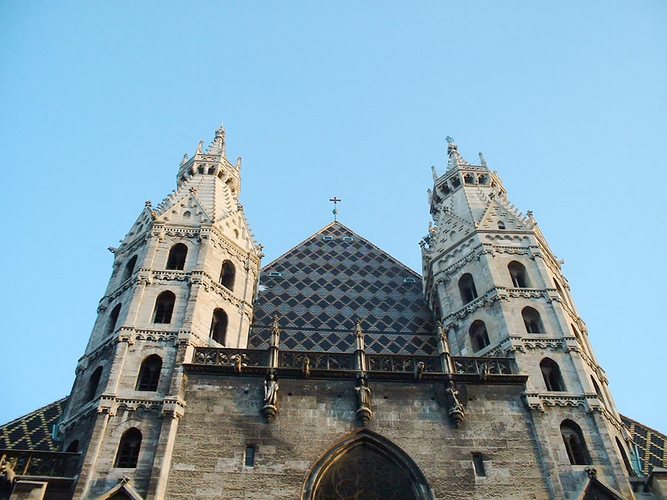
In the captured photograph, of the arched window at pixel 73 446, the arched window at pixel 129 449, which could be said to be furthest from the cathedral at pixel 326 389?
the arched window at pixel 73 446

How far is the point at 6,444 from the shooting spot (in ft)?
55.8

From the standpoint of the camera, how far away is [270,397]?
52.5 ft

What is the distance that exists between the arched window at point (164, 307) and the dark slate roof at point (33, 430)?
3.47 metres

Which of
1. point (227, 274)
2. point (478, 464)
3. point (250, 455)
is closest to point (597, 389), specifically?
point (478, 464)

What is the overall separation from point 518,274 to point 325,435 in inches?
344

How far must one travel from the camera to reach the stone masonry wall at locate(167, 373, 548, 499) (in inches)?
576

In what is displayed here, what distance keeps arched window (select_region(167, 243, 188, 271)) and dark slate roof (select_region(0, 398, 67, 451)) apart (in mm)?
4746

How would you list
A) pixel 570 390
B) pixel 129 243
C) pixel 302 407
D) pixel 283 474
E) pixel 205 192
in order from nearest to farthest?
pixel 283 474
pixel 302 407
pixel 570 390
pixel 129 243
pixel 205 192

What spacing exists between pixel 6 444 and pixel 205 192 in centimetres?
1039

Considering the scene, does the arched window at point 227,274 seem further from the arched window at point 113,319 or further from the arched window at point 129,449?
the arched window at point 129,449

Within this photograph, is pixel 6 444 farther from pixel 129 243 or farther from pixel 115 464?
pixel 129 243

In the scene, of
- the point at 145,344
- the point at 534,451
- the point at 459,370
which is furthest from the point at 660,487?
the point at 145,344

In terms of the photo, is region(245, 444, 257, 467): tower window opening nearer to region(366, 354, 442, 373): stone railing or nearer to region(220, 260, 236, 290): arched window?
region(366, 354, 442, 373): stone railing

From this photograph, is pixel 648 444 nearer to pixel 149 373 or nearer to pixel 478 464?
pixel 478 464
